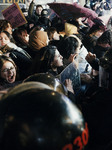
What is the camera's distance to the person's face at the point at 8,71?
2389 millimetres

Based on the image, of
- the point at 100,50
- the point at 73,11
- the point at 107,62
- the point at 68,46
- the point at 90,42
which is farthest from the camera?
the point at 73,11

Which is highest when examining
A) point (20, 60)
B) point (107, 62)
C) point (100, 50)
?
point (107, 62)

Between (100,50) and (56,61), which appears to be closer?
(56,61)

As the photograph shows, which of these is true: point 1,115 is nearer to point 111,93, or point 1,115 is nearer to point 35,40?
point 111,93

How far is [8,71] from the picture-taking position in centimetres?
242

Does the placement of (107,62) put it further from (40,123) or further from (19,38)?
(19,38)

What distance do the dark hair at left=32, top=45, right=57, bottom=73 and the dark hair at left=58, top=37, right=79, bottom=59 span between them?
0.55m

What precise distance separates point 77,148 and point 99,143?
9.7 inches

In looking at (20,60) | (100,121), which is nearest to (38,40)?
(20,60)

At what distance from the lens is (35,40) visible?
337cm

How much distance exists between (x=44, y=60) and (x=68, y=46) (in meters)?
0.72

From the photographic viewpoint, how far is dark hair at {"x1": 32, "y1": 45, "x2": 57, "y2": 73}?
104 inches

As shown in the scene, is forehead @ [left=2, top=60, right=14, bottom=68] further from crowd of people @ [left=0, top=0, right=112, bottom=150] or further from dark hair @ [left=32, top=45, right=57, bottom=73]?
dark hair @ [left=32, top=45, right=57, bottom=73]

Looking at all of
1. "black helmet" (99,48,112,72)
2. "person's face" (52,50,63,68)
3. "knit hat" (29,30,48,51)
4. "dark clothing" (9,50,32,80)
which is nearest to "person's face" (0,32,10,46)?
"dark clothing" (9,50,32,80)
